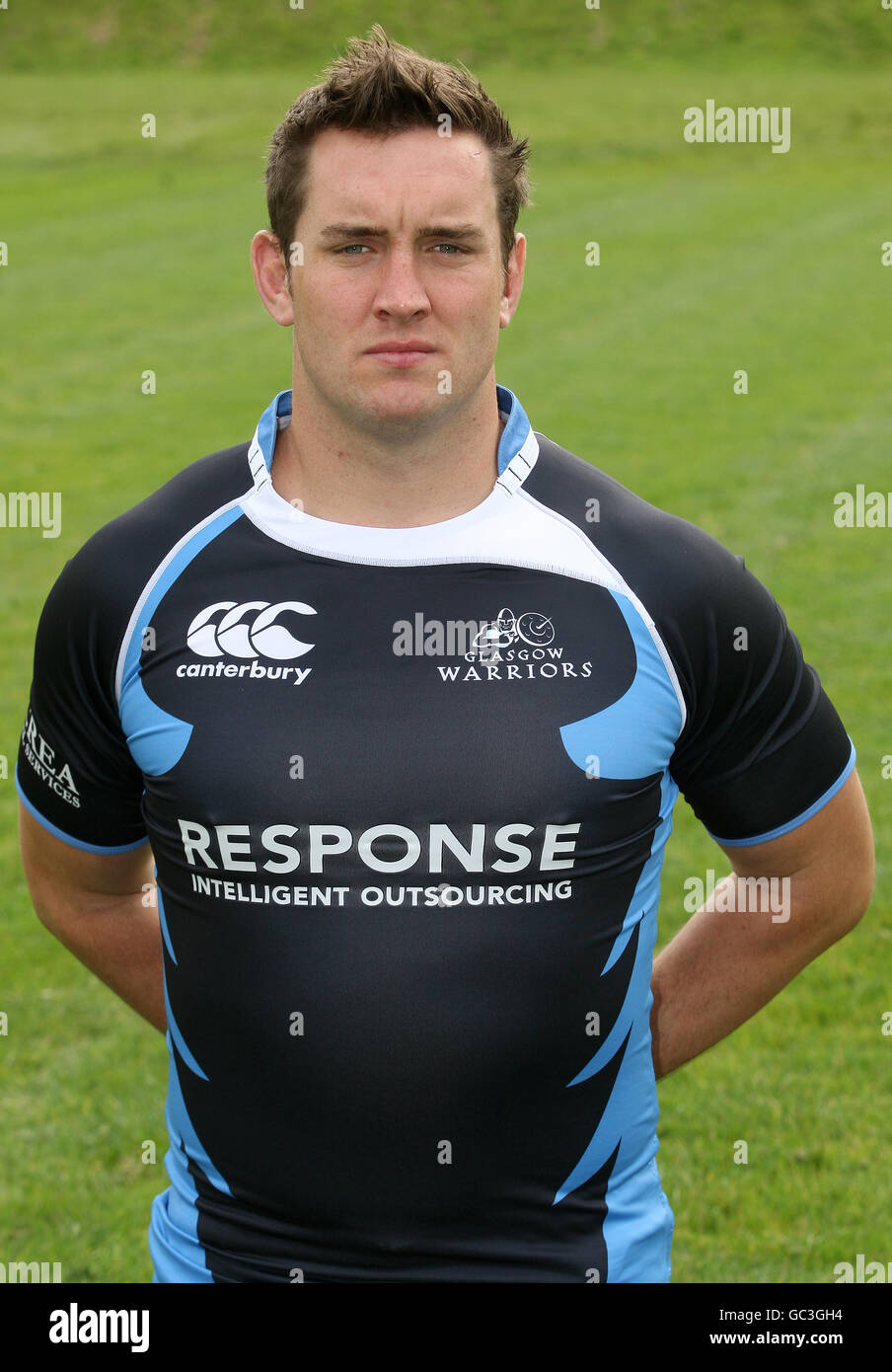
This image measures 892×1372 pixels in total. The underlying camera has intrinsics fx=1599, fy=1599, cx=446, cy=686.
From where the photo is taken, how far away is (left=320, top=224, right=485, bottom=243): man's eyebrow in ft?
9.18

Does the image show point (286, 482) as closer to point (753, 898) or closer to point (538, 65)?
point (753, 898)

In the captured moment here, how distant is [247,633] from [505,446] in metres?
0.63

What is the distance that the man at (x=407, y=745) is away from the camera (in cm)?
279

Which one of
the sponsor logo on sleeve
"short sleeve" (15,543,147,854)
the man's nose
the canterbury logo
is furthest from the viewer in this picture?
the sponsor logo on sleeve

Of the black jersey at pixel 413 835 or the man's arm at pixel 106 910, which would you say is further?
the man's arm at pixel 106 910

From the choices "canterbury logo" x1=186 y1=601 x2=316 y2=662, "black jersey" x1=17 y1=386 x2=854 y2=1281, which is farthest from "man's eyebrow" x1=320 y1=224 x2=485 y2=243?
"canterbury logo" x1=186 y1=601 x2=316 y2=662

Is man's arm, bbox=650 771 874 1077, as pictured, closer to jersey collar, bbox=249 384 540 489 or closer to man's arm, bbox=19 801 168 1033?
jersey collar, bbox=249 384 540 489

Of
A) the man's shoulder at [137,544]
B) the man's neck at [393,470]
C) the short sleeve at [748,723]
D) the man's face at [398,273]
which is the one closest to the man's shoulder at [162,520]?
the man's shoulder at [137,544]

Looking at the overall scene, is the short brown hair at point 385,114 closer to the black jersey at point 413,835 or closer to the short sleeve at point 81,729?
the black jersey at point 413,835

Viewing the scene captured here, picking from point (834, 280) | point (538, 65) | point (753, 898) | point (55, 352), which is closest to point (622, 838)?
point (753, 898)

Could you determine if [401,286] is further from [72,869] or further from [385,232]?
[72,869]

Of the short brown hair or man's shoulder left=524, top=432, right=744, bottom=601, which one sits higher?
the short brown hair

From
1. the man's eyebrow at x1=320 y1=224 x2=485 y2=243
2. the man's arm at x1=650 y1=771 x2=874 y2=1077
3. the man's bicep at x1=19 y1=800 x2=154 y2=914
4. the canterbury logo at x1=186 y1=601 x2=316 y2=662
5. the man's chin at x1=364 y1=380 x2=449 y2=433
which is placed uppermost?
the man's eyebrow at x1=320 y1=224 x2=485 y2=243

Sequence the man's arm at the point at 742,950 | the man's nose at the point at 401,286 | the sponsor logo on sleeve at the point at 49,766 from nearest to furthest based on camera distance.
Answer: the man's nose at the point at 401,286 < the sponsor logo on sleeve at the point at 49,766 < the man's arm at the point at 742,950
